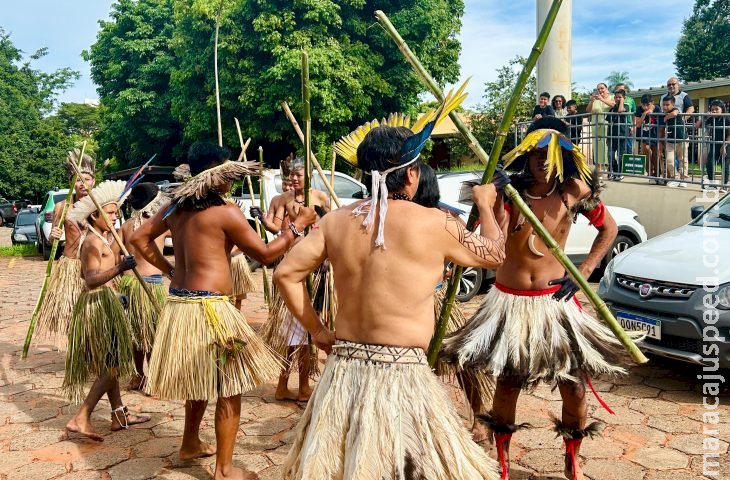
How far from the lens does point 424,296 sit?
8.68ft

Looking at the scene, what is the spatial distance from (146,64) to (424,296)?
26018 millimetres

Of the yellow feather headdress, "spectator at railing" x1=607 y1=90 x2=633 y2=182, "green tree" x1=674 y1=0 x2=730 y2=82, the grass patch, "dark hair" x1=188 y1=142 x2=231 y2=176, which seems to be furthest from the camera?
"green tree" x1=674 y1=0 x2=730 y2=82

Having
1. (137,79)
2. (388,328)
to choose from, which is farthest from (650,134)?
(137,79)

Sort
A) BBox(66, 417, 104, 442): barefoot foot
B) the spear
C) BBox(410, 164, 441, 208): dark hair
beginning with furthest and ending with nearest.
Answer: BBox(66, 417, 104, 442): barefoot foot → BBox(410, 164, 441, 208): dark hair → the spear

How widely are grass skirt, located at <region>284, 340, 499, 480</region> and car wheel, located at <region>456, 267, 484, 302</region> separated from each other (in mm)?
6133

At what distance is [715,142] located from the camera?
10219mm

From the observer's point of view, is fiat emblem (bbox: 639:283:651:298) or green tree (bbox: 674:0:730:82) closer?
fiat emblem (bbox: 639:283:651:298)

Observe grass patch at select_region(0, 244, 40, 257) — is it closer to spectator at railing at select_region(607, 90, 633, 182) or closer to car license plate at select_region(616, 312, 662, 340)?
spectator at railing at select_region(607, 90, 633, 182)

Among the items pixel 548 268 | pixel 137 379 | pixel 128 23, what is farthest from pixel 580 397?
pixel 128 23

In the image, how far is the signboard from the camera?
11.7m

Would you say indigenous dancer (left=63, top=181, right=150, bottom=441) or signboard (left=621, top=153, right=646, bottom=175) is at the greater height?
signboard (left=621, top=153, right=646, bottom=175)

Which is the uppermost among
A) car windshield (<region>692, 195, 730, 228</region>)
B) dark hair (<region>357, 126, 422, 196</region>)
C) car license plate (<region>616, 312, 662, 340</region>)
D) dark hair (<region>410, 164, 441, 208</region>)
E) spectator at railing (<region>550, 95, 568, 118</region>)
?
spectator at railing (<region>550, 95, 568, 118</region>)

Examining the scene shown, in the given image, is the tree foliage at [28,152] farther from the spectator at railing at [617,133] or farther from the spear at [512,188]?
the spear at [512,188]

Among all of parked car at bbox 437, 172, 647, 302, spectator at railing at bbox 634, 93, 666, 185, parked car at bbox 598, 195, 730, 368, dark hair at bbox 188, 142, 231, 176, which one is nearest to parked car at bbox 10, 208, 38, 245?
parked car at bbox 437, 172, 647, 302
